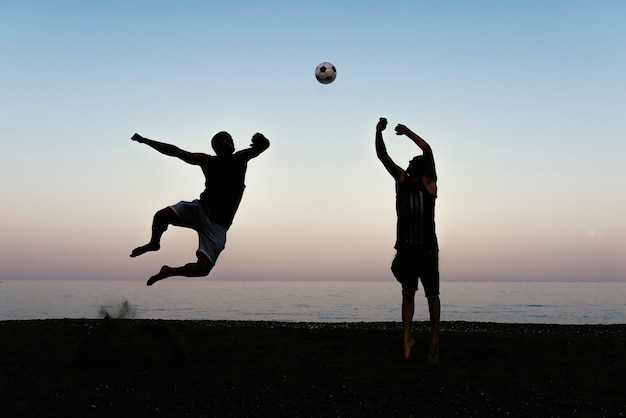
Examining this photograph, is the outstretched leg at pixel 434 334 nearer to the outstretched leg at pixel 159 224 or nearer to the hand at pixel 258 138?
the hand at pixel 258 138

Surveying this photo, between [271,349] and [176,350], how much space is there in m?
1.79

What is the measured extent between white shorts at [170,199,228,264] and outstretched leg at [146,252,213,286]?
10cm

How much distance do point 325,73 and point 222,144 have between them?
444 centimetres

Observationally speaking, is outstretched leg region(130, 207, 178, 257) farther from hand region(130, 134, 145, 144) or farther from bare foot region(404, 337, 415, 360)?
bare foot region(404, 337, 415, 360)

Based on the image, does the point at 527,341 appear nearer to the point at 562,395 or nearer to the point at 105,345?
the point at 562,395

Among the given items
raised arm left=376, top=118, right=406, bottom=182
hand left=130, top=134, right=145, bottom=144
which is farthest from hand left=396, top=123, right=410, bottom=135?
hand left=130, top=134, right=145, bottom=144

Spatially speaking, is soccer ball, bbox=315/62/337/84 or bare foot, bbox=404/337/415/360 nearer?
bare foot, bbox=404/337/415/360

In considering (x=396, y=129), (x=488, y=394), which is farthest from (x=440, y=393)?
(x=396, y=129)

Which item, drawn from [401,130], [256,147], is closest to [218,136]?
[256,147]

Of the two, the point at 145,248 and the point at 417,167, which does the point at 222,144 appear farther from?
the point at 417,167

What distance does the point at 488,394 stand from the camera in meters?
8.37

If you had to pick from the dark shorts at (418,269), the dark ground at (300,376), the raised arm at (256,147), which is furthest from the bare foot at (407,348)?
the raised arm at (256,147)

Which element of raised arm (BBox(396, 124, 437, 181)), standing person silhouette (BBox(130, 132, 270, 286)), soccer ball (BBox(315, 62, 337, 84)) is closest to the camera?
standing person silhouette (BBox(130, 132, 270, 286))

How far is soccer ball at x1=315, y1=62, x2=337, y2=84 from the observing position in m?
13.1
